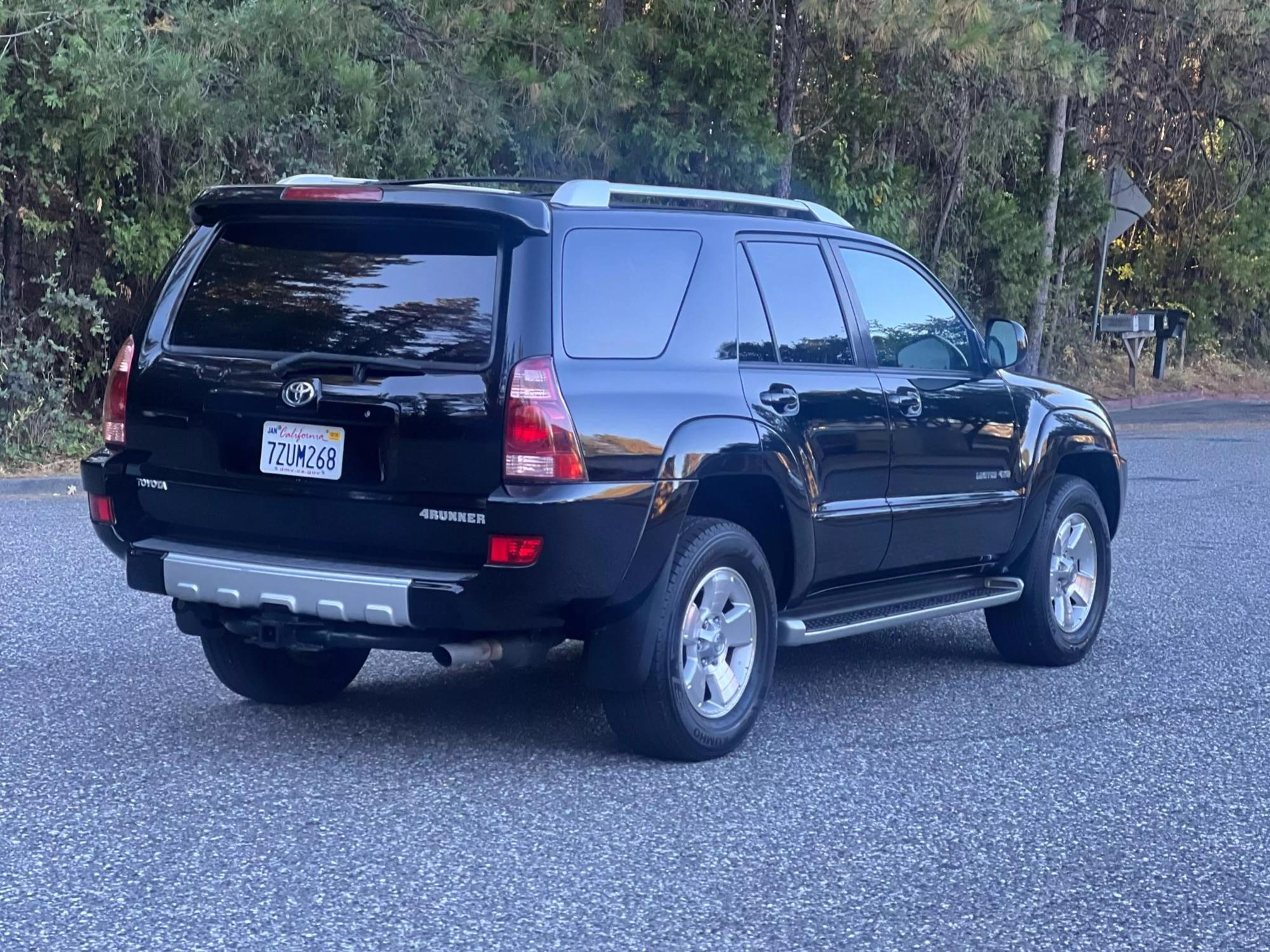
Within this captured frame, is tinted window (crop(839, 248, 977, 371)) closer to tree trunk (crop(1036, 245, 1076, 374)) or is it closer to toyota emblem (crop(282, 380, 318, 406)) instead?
toyota emblem (crop(282, 380, 318, 406))

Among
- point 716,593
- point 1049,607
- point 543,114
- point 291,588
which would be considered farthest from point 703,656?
point 543,114

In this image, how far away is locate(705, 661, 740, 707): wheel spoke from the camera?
228 inches

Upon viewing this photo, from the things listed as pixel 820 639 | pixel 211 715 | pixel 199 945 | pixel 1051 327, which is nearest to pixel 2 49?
pixel 211 715

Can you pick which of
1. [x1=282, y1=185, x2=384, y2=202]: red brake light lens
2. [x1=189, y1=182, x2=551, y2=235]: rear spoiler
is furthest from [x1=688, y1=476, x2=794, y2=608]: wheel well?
[x1=282, y1=185, x2=384, y2=202]: red brake light lens

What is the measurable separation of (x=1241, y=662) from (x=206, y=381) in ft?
15.4

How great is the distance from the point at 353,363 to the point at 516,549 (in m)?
0.79

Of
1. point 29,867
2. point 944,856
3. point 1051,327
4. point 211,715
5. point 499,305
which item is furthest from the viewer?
point 1051,327

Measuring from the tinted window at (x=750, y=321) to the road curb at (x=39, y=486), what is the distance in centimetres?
895

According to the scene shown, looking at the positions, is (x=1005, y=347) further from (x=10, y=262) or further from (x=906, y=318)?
(x=10, y=262)

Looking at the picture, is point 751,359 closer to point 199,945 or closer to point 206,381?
point 206,381

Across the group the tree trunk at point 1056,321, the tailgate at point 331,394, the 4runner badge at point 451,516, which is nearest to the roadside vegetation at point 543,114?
the tree trunk at point 1056,321

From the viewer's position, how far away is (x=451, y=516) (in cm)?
516

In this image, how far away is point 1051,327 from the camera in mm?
26609

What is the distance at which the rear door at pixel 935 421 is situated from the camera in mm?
6660
